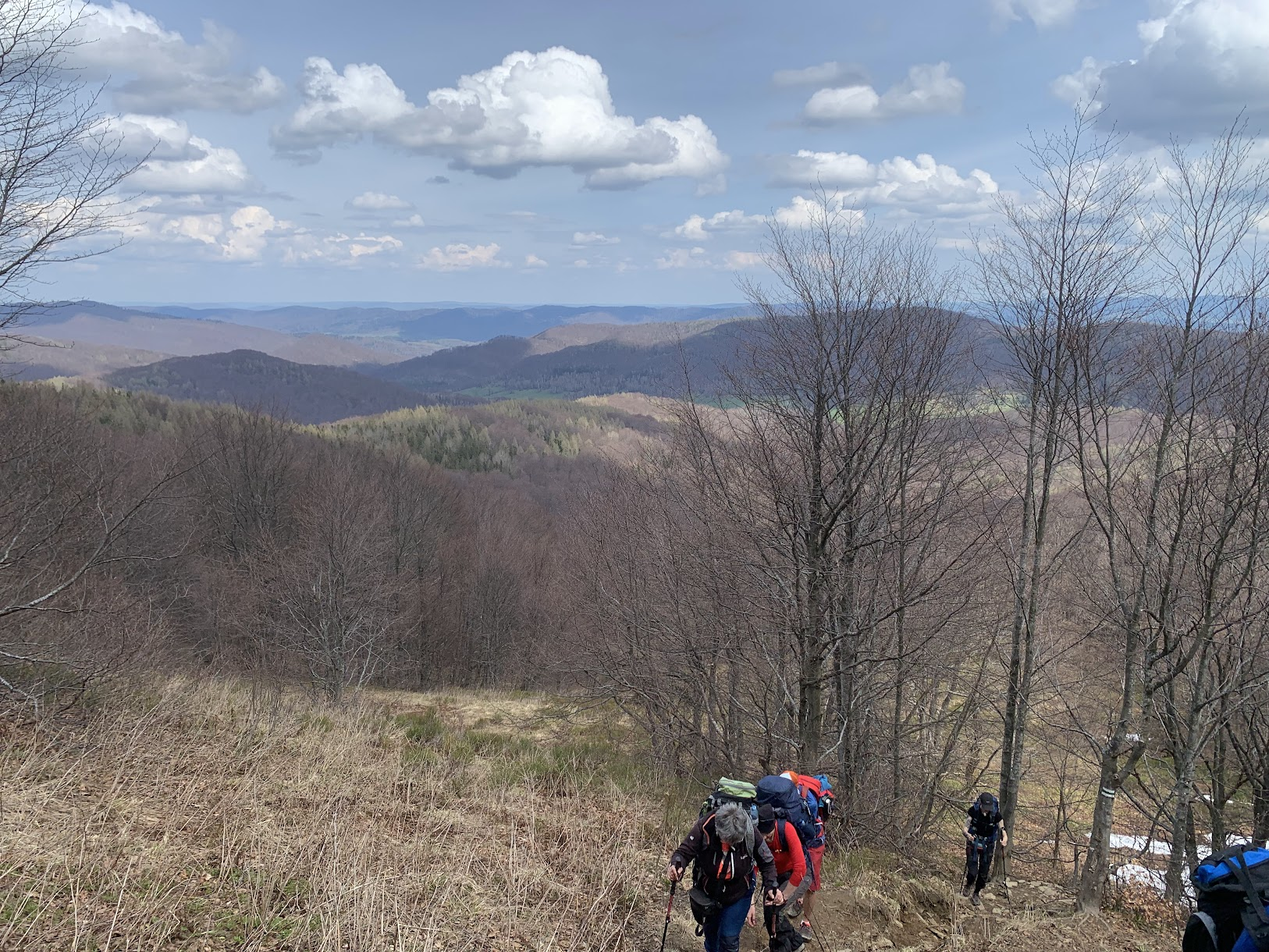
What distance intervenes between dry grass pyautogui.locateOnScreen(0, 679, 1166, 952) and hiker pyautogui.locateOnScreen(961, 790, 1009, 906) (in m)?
0.42

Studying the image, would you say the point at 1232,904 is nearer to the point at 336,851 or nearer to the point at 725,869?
the point at 725,869

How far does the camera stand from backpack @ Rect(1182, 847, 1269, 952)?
9.91ft

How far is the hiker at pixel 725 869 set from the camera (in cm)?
477

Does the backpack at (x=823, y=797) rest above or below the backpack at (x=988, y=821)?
above

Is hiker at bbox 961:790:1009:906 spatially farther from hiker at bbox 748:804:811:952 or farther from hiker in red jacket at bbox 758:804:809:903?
hiker in red jacket at bbox 758:804:809:903

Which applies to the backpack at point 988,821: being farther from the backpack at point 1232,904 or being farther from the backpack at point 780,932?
the backpack at point 1232,904

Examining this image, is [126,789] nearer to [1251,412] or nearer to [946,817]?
[1251,412]

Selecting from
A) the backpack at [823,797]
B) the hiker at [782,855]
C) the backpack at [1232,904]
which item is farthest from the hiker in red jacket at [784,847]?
the backpack at [1232,904]

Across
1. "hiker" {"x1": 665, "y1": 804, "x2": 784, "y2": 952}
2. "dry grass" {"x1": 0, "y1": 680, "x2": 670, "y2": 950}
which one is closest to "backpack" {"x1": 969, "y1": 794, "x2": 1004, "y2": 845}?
"dry grass" {"x1": 0, "y1": 680, "x2": 670, "y2": 950}

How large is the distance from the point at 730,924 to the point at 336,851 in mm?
2886

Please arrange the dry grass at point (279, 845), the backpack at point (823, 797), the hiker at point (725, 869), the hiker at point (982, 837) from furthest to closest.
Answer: the hiker at point (982, 837), the backpack at point (823, 797), the hiker at point (725, 869), the dry grass at point (279, 845)

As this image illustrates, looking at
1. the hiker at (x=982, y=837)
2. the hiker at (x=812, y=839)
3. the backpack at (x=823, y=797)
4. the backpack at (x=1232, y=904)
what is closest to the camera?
the backpack at (x=1232, y=904)

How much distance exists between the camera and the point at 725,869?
480 centimetres

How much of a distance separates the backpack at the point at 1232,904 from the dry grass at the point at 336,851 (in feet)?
12.3
